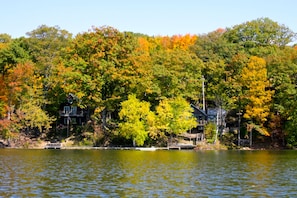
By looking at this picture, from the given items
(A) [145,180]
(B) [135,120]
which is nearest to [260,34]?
(B) [135,120]

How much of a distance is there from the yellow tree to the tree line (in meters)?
0.13

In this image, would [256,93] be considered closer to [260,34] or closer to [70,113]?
[260,34]

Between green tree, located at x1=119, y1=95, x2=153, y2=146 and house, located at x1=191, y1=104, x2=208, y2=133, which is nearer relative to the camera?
green tree, located at x1=119, y1=95, x2=153, y2=146

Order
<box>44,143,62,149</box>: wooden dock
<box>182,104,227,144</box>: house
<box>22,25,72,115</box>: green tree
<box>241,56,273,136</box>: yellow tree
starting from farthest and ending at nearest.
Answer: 1. <box>22,25,72,115</box>: green tree
2. <box>182,104,227,144</box>: house
3. <box>241,56,273,136</box>: yellow tree
4. <box>44,143,62,149</box>: wooden dock

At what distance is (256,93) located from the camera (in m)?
65.6

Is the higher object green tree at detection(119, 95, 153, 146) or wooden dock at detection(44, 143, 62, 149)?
green tree at detection(119, 95, 153, 146)

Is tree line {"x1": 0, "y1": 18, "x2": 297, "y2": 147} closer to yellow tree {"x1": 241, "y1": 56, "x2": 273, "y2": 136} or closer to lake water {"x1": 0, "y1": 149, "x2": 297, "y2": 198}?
yellow tree {"x1": 241, "y1": 56, "x2": 273, "y2": 136}

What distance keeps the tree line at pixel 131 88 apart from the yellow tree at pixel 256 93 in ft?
0.43

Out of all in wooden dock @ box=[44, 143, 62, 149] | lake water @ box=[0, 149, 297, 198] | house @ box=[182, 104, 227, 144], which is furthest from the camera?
house @ box=[182, 104, 227, 144]

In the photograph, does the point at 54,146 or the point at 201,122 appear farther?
the point at 201,122

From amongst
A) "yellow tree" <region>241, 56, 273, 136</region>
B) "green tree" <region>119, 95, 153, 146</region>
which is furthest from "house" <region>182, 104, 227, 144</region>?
"green tree" <region>119, 95, 153, 146</region>

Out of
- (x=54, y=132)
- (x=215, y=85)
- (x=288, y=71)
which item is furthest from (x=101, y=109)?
(x=288, y=71)

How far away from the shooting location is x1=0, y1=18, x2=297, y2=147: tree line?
214 ft

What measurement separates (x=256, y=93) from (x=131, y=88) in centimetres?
1658
